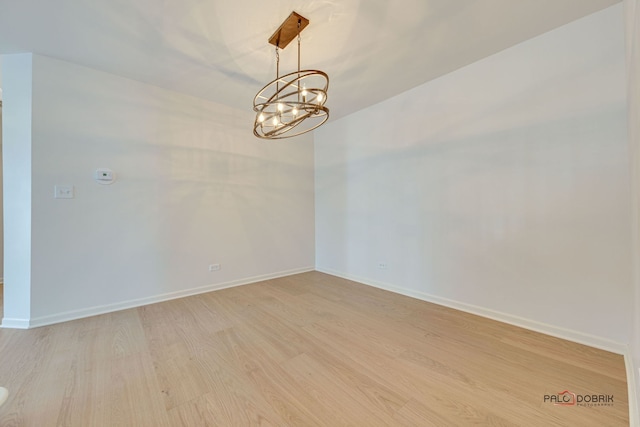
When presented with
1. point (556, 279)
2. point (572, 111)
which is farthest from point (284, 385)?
point (572, 111)

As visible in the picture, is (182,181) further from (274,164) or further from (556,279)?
(556,279)

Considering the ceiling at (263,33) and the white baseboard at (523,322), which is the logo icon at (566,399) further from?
the ceiling at (263,33)

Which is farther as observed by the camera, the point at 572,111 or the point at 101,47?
the point at 101,47

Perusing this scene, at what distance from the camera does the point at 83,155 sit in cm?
245

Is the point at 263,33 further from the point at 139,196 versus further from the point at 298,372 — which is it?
the point at 298,372

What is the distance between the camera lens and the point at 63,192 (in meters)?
2.36

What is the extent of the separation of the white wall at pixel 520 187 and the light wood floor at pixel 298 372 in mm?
399

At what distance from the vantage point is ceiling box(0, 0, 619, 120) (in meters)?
1.74

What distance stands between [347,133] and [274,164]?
4.18 ft

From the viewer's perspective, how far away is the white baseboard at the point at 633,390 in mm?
1182

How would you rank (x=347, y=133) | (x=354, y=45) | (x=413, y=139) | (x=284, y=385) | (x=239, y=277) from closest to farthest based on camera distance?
(x=284, y=385), (x=354, y=45), (x=413, y=139), (x=239, y=277), (x=347, y=133)

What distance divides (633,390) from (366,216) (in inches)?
102

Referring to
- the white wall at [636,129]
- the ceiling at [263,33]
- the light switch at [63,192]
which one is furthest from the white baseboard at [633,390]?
the light switch at [63,192]

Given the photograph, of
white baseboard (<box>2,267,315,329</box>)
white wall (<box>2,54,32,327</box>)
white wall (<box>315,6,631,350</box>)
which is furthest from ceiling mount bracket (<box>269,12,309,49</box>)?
white baseboard (<box>2,267,315,329</box>)
